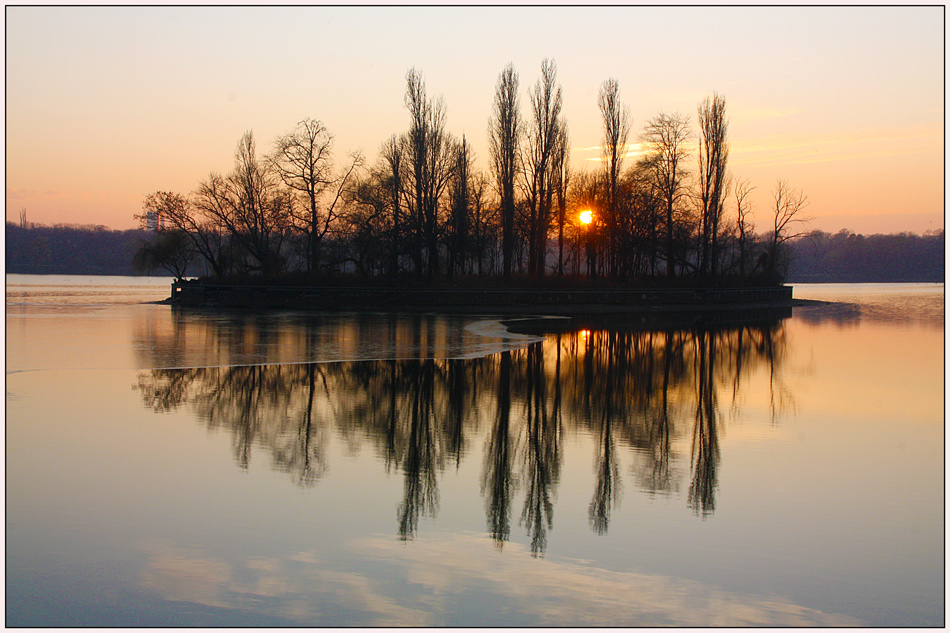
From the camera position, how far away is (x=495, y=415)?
1140cm

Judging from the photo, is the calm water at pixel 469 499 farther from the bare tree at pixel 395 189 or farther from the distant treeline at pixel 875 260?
the distant treeline at pixel 875 260

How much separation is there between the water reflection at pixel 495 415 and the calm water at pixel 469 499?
6 centimetres

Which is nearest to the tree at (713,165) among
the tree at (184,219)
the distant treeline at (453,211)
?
the distant treeline at (453,211)

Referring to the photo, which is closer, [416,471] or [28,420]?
[416,471]

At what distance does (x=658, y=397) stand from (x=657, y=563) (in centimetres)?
786

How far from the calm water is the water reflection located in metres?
0.06

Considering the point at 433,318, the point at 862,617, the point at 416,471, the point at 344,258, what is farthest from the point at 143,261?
the point at 862,617

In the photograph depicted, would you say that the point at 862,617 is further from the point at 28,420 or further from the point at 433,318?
the point at 433,318

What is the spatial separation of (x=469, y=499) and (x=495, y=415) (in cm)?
404

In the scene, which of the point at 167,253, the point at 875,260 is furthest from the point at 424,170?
the point at 875,260

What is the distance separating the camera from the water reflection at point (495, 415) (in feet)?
25.6

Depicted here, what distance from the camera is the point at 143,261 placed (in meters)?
61.8

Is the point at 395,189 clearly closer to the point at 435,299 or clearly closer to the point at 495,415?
the point at 435,299

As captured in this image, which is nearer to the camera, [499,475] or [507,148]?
[499,475]
